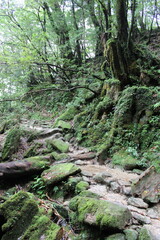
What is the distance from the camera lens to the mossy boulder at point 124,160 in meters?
4.73

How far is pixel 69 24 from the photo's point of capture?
14039 mm

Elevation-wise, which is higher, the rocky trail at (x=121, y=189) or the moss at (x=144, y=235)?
the moss at (x=144, y=235)

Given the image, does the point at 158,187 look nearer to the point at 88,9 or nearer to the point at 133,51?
the point at 133,51

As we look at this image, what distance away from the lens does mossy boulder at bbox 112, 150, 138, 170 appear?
473cm

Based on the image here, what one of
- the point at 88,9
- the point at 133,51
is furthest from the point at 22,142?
the point at 88,9

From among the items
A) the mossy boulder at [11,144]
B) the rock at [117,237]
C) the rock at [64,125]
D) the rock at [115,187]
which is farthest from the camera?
the rock at [64,125]

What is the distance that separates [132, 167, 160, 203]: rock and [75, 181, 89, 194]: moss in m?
1.05

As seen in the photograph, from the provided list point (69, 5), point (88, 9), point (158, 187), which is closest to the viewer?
point (158, 187)

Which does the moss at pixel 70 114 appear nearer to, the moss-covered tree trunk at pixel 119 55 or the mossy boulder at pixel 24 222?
the moss-covered tree trunk at pixel 119 55

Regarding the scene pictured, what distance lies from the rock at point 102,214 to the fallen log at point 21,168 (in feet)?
7.45

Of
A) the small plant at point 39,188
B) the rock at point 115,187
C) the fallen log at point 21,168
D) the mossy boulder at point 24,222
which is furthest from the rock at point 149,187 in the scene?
the fallen log at point 21,168

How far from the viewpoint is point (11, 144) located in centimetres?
667

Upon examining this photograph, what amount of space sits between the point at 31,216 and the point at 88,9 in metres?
14.1

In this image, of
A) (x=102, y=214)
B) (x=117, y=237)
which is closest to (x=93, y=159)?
(x=102, y=214)
